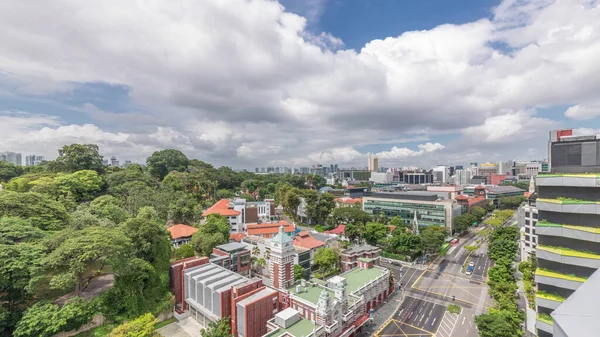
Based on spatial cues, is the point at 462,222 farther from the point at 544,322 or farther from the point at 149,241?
the point at 149,241

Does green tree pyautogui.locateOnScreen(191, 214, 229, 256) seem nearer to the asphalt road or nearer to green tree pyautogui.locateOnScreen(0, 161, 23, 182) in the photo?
the asphalt road

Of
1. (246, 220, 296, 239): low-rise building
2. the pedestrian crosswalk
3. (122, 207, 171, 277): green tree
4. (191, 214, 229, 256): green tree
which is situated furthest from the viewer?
(246, 220, 296, 239): low-rise building

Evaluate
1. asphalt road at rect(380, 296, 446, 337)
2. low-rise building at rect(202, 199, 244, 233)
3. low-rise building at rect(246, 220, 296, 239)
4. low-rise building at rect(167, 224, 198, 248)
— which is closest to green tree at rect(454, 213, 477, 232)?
asphalt road at rect(380, 296, 446, 337)

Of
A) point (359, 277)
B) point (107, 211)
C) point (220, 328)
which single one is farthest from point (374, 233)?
point (107, 211)

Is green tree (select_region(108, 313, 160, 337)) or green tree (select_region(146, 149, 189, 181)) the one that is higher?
green tree (select_region(146, 149, 189, 181))

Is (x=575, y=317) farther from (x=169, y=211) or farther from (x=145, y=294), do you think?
(x=169, y=211)

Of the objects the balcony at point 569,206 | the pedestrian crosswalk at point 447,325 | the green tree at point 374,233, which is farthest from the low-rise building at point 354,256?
the balcony at point 569,206
